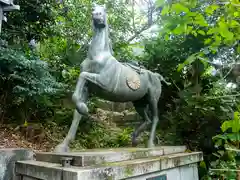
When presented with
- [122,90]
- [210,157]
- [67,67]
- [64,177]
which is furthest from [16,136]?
[210,157]

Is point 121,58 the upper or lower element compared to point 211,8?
upper

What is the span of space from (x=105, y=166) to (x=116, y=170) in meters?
0.10

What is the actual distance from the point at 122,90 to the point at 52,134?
2.56 meters

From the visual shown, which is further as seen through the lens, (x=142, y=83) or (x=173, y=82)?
(x=173, y=82)

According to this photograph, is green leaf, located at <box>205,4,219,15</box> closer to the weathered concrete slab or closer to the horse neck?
the horse neck

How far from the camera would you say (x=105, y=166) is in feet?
6.69

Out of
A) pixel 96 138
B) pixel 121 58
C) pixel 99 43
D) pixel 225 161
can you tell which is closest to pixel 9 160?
pixel 99 43

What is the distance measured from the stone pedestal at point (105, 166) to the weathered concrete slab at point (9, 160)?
72mm

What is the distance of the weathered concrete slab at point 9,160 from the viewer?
8.32ft

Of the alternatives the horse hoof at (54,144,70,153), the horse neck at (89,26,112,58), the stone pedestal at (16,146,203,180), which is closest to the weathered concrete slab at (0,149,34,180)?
the stone pedestal at (16,146,203,180)

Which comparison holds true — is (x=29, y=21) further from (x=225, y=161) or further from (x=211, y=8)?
(x=225, y=161)

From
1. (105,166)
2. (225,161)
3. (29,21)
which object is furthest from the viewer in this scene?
(29,21)

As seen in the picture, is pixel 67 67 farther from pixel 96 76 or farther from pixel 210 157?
pixel 210 157

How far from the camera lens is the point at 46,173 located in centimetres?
210
